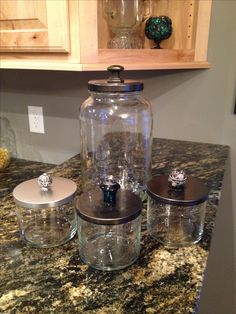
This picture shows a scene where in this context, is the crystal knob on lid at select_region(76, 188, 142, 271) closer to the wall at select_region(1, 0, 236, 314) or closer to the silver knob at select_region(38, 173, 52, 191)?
the silver knob at select_region(38, 173, 52, 191)

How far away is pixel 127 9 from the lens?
1035 mm

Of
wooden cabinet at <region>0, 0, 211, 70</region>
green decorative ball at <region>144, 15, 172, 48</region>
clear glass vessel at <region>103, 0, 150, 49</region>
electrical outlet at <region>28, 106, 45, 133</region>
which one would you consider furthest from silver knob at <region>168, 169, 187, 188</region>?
electrical outlet at <region>28, 106, 45, 133</region>

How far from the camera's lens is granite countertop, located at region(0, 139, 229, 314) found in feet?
1.59

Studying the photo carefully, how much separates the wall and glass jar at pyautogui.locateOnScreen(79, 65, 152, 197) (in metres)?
0.37

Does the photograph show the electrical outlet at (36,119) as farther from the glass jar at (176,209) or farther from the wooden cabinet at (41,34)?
the glass jar at (176,209)

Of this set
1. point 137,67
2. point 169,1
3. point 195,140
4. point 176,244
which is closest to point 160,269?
point 176,244

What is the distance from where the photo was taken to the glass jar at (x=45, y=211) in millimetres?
596

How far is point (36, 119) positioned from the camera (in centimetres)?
148

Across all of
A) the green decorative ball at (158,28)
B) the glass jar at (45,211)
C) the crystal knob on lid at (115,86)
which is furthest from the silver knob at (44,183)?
the green decorative ball at (158,28)

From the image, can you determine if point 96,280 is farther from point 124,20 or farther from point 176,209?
point 124,20

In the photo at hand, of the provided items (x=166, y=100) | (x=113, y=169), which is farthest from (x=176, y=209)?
(x=166, y=100)

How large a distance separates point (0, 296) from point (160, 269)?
29 cm

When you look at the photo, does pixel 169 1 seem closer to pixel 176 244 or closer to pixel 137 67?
pixel 137 67

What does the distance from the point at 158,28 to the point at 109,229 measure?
0.76 meters
